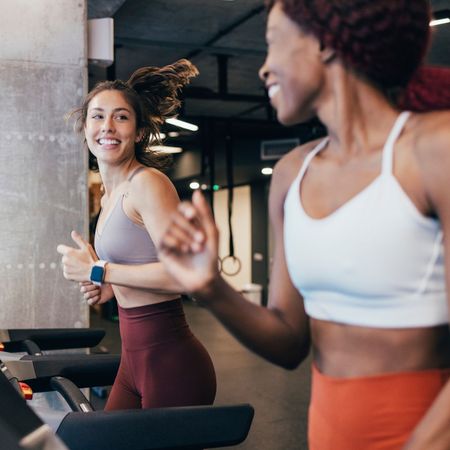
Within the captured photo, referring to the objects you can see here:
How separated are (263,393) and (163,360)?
3.27 meters

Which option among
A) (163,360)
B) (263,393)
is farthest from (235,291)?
(263,393)

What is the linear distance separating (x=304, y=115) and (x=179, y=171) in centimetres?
1177

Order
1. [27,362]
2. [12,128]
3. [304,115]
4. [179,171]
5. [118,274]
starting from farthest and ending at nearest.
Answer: [179,171] → [12,128] → [27,362] → [118,274] → [304,115]

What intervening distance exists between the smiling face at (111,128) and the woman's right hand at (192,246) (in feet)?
4.13

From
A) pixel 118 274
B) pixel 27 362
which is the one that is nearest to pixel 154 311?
pixel 118 274

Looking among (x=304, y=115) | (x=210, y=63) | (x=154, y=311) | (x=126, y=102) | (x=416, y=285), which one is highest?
(x=210, y=63)

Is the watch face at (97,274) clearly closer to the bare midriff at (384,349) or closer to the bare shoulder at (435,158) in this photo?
the bare midriff at (384,349)

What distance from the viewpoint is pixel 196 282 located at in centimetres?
82

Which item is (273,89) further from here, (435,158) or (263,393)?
(263,393)

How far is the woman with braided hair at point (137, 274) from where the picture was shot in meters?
1.83

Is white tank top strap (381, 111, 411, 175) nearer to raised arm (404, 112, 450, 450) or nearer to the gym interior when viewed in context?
raised arm (404, 112, 450, 450)

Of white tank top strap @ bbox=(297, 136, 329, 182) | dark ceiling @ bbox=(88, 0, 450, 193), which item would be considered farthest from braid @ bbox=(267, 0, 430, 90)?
dark ceiling @ bbox=(88, 0, 450, 193)

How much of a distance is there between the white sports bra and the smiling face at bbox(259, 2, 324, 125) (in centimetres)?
12

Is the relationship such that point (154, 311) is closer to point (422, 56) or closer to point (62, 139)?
point (422, 56)
